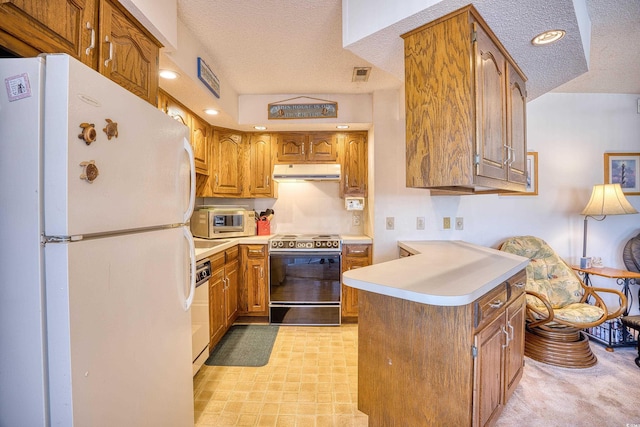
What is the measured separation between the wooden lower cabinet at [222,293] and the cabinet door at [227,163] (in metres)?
0.75

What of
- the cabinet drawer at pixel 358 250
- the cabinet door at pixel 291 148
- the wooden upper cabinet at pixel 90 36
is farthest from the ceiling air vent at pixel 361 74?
the cabinet drawer at pixel 358 250

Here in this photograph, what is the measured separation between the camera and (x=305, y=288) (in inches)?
113

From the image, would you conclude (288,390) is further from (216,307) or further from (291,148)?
(291,148)

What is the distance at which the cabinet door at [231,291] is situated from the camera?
258 centimetres

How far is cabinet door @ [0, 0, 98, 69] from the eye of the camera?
850 millimetres

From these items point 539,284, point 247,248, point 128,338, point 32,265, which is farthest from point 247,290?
→ point 539,284

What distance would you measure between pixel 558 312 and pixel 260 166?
10.3ft

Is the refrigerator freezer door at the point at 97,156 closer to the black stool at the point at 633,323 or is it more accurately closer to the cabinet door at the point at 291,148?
the cabinet door at the point at 291,148

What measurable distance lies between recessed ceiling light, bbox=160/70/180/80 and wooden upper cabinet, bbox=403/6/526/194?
1541 mm

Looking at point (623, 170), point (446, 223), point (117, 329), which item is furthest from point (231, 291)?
point (623, 170)

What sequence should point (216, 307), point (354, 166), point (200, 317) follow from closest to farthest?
point (200, 317) < point (216, 307) < point (354, 166)

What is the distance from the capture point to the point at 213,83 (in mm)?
2289

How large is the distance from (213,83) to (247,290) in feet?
6.66

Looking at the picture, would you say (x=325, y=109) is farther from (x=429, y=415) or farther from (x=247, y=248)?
(x=429, y=415)
